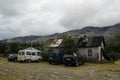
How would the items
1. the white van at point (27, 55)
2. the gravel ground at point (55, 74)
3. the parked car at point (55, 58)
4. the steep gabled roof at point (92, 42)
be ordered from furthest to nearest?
the steep gabled roof at point (92, 42)
the white van at point (27, 55)
the parked car at point (55, 58)
the gravel ground at point (55, 74)

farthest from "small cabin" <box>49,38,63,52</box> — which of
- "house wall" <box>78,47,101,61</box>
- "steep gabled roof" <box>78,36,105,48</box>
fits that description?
"house wall" <box>78,47,101,61</box>

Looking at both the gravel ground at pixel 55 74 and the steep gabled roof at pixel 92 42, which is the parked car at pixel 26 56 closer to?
the steep gabled roof at pixel 92 42

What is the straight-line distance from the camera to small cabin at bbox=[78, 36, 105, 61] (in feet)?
123

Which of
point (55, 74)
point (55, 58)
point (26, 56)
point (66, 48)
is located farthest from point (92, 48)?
point (55, 74)

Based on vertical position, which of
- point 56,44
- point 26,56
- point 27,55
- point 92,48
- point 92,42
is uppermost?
point 92,42

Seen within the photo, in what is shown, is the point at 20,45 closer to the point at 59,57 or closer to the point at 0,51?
the point at 0,51

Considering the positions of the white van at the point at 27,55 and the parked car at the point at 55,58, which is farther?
the white van at the point at 27,55

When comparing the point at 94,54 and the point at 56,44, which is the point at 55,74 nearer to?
the point at 94,54

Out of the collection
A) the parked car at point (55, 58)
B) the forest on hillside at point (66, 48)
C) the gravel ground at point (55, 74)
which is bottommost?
the gravel ground at point (55, 74)

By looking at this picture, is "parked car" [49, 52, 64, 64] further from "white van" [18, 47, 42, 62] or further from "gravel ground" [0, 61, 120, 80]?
"gravel ground" [0, 61, 120, 80]

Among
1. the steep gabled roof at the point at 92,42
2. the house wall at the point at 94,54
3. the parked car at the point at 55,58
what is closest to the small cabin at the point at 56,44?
the steep gabled roof at the point at 92,42

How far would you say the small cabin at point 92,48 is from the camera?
37531 mm

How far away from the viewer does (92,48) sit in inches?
1499

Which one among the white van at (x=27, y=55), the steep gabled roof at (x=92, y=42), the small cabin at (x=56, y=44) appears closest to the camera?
the white van at (x=27, y=55)
